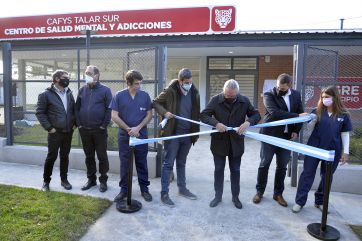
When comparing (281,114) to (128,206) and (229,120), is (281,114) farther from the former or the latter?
(128,206)

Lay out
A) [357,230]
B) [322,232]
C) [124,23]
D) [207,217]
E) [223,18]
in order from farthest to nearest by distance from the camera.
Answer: [124,23] < [223,18] < [207,217] < [357,230] < [322,232]

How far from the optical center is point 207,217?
414cm

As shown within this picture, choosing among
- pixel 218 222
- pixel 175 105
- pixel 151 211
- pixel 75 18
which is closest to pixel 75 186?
pixel 151 211

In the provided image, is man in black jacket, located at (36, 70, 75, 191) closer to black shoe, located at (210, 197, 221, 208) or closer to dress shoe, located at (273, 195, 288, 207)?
black shoe, located at (210, 197, 221, 208)

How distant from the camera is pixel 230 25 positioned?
1059 centimetres

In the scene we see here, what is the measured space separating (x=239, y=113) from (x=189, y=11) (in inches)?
316

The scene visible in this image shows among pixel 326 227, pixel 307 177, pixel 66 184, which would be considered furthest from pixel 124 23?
pixel 326 227

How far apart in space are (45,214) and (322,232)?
11.0 feet

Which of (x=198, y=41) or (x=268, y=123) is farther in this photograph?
(x=198, y=41)

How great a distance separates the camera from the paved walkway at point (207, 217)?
3.67m

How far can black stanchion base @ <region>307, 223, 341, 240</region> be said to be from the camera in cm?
361

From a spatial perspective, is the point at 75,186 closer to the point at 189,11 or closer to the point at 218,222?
the point at 218,222

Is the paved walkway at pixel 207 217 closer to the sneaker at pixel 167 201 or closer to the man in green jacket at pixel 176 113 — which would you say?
the sneaker at pixel 167 201

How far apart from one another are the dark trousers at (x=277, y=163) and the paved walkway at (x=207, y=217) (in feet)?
0.82
